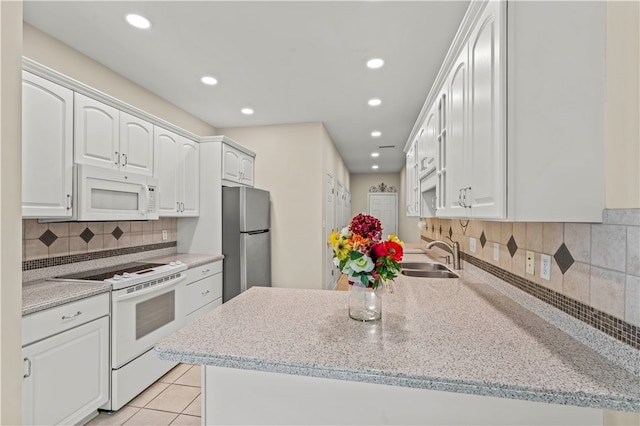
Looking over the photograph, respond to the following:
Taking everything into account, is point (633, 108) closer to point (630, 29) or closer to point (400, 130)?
point (630, 29)

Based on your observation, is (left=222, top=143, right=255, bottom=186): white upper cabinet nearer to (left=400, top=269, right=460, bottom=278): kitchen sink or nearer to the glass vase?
(left=400, top=269, right=460, bottom=278): kitchen sink

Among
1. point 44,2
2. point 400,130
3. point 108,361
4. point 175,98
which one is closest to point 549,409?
point 108,361

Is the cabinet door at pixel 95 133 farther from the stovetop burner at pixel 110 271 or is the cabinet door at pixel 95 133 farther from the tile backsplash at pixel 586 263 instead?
the tile backsplash at pixel 586 263

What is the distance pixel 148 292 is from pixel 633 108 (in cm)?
274

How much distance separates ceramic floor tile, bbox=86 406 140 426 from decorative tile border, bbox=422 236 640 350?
99.5 inches

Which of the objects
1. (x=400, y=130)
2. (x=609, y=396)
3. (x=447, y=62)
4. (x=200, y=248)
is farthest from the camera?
(x=400, y=130)

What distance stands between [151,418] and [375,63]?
10.4 ft

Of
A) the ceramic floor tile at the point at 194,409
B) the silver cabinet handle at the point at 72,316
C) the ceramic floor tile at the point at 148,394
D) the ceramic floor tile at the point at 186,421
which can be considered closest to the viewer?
the silver cabinet handle at the point at 72,316

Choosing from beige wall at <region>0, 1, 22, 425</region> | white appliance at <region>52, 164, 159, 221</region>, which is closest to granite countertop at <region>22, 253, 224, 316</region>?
white appliance at <region>52, 164, 159, 221</region>

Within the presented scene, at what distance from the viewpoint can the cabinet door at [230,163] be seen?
3.51 m

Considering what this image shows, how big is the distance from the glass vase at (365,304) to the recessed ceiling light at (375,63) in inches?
81.9

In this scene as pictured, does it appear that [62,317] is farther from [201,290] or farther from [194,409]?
[201,290]

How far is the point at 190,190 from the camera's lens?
3.38 meters

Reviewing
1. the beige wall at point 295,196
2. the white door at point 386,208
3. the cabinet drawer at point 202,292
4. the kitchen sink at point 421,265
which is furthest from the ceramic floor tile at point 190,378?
the white door at point 386,208
